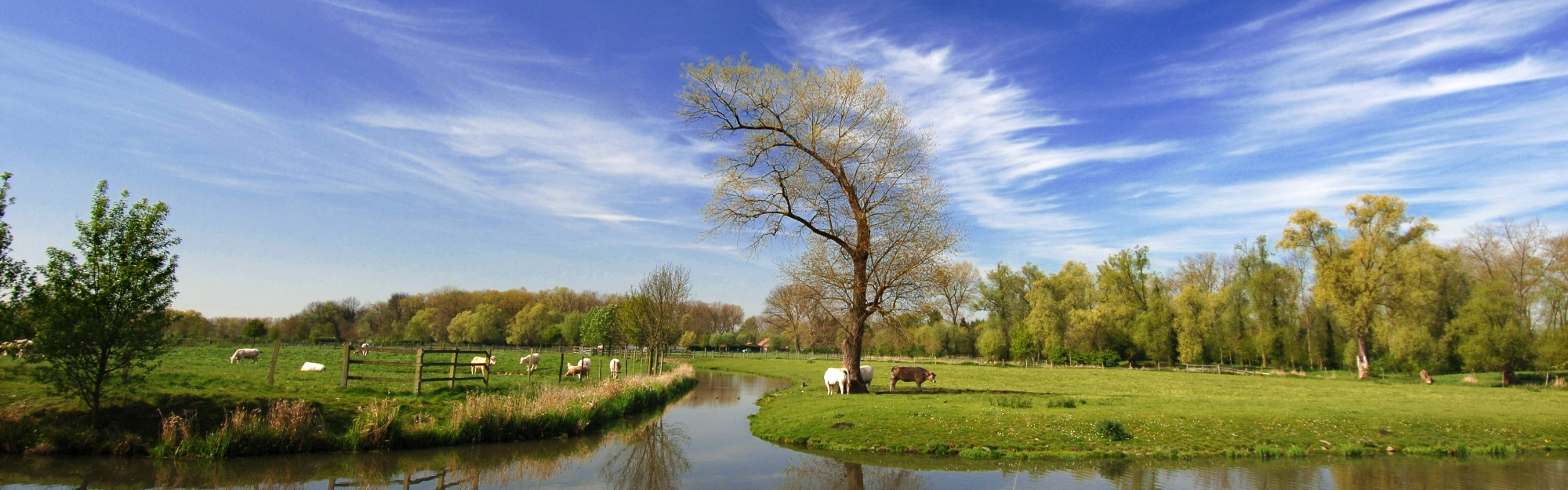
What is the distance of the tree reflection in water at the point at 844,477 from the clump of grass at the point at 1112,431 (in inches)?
219

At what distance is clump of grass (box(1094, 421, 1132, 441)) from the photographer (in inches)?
610

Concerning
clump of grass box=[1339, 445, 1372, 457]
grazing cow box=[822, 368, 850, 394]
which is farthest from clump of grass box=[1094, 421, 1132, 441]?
grazing cow box=[822, 368, 850, 394]

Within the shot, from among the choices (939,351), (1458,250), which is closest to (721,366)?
(939,351)

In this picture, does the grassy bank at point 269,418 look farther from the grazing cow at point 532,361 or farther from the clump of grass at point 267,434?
the grazing cow at point 532,361

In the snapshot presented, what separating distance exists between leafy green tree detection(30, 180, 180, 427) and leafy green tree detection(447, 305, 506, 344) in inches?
3810

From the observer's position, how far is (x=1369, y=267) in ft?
160

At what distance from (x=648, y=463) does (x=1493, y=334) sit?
2064 inches

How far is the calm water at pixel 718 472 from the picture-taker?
11.4 meters

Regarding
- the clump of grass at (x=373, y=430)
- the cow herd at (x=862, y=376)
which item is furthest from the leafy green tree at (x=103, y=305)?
the cow herd at (x=862, y=376)

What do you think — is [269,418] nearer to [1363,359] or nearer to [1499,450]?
[1499,450]

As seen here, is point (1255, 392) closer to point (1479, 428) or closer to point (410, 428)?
point (1479, 428)

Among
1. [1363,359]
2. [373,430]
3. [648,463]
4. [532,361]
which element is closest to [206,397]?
[373,430]

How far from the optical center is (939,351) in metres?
76.6

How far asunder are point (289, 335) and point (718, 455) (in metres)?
119
